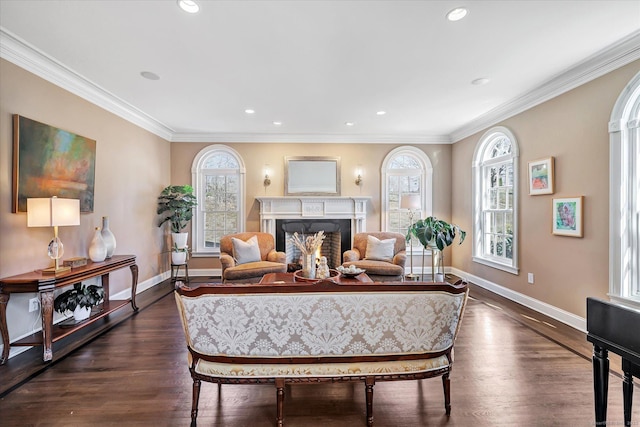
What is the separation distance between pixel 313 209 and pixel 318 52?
3219mm

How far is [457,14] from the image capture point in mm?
2141

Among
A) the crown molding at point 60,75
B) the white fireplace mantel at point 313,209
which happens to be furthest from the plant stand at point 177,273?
the crown molding at point 60,75

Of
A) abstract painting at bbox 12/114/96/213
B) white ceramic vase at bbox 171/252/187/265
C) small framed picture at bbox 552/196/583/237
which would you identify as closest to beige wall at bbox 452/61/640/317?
small framed picture at bbox 552/196/583/237

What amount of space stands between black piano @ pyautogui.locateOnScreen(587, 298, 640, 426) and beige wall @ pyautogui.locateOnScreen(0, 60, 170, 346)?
426cm

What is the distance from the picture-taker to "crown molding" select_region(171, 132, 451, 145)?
5.52m

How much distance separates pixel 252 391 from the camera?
6.77ft

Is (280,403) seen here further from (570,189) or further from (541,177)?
(541,177)

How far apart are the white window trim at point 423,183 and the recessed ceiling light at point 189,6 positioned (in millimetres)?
4257

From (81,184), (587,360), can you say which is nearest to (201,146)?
(81,184)

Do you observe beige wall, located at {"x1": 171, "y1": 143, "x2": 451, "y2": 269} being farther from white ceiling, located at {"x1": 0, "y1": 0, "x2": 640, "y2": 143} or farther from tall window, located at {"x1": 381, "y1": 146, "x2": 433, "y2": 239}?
white ceiling, located at {"x1": 0, "y1": 0, "x2": 640, "y2": 143}

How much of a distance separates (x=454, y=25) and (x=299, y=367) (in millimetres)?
2760

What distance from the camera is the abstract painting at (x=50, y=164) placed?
2.60 meters

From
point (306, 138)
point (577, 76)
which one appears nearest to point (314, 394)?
point (577, 76)

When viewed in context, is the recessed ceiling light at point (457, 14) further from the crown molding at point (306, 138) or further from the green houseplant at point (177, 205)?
the green houseplant at point (177, 205)
